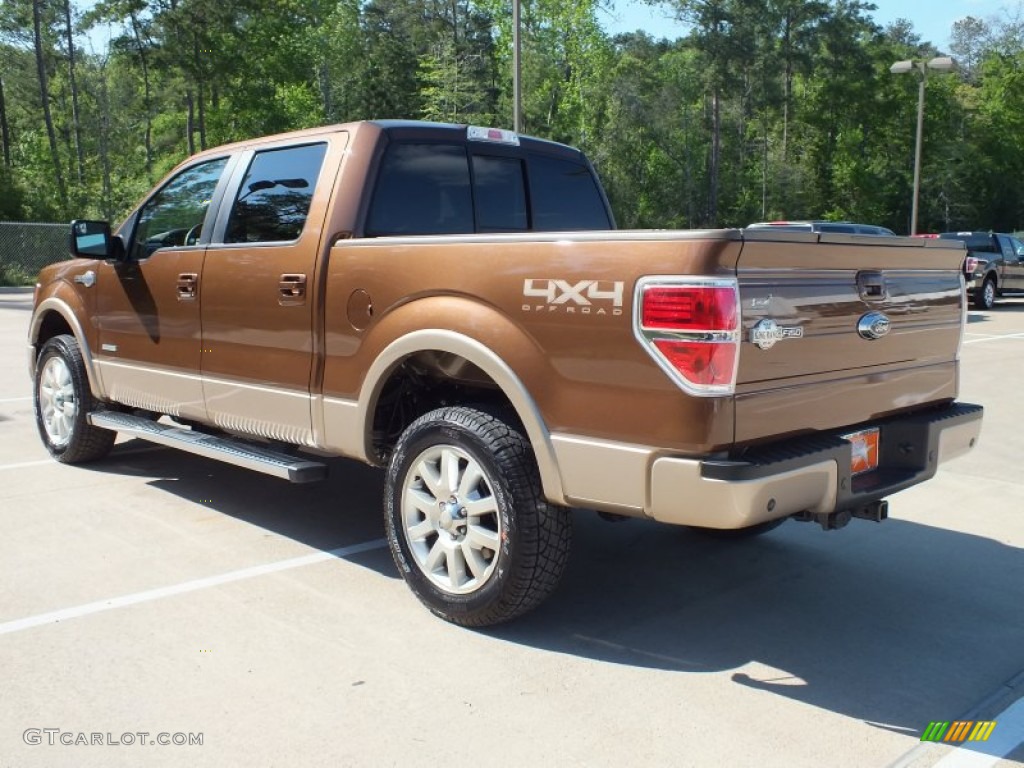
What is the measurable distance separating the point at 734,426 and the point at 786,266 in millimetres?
598

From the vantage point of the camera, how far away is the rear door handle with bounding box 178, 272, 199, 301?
5.32 meters

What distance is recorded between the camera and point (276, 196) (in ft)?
16.4

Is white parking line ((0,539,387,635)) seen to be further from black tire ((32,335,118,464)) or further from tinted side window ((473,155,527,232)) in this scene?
black tire ((32,335,118,464))

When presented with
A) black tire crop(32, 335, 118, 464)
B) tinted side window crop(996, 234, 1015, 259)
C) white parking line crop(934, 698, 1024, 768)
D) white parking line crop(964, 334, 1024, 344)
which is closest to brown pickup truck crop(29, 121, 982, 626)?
black tire crop(32, 335, 118, 464)

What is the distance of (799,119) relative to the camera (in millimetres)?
58750

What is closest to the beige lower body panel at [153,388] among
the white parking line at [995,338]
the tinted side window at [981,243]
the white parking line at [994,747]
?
the white parking line at [994,747]

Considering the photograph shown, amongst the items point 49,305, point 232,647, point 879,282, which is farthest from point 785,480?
point 49,305

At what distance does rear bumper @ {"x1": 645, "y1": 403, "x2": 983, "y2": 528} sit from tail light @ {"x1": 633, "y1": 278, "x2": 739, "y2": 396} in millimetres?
276

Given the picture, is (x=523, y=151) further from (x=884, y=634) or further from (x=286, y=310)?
(x=884, y=634)

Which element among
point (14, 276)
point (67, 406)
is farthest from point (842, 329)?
point (14, 276)

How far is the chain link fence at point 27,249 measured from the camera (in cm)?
2981

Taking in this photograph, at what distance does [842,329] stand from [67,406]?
5.14 m

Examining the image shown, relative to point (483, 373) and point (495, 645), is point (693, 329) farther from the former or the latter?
point (495, 645)

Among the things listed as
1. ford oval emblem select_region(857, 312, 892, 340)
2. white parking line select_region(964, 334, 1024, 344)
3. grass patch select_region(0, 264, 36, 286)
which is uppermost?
ford oval emblem select_region(857, 312, 892, 340)
